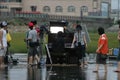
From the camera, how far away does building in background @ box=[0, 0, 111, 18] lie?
159 m

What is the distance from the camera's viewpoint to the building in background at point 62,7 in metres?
159

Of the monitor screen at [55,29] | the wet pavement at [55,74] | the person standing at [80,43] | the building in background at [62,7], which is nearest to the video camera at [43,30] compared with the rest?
the monitor screen at [55,29]

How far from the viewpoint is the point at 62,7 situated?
163 meters

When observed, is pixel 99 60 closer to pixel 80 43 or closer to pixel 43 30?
pixel 80 43

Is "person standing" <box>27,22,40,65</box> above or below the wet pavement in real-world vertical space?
above

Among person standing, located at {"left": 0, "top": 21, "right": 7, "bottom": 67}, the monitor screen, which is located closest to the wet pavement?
person standing, located at {"left": 0, "top": 21, "right": 7, "bottom": 67}

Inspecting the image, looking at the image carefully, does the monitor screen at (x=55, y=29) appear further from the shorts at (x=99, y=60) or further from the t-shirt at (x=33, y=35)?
the shorts at (x=99, y=60)

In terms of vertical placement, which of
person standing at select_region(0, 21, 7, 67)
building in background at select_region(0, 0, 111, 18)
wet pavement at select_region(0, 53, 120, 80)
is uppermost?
person standing at select_region(0, 21, 7, 67)

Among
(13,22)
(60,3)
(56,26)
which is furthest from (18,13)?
(56,26)

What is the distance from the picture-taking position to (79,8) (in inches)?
6403

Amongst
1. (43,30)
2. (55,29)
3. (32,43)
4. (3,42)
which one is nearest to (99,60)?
(32,43)

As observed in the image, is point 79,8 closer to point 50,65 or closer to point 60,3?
point 60,3

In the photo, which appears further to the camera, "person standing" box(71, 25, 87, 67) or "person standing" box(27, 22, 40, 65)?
"person standing" box(27, 22, 40, 65)

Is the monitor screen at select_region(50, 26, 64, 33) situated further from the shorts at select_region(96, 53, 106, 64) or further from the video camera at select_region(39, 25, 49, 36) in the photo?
the shorts at select_region(96, 53, 106, 64)
